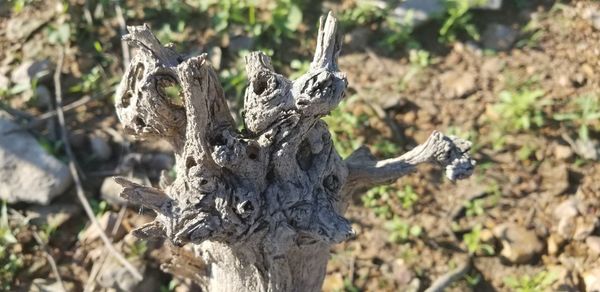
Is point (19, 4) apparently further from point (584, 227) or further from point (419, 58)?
point (584, 227)

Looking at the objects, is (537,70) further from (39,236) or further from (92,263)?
(39,236)

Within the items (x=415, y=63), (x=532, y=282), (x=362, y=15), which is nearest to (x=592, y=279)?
(x=532, y=282)

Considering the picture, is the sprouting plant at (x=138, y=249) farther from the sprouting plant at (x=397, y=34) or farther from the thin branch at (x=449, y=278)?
the sprouting plant at (x=397, y=34)

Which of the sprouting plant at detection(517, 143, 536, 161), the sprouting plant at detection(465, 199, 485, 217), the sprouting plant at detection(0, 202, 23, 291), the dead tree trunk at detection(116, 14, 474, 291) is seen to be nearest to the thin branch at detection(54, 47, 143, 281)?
Result: the sprouting plant at detection(0, 202, 23, 291)

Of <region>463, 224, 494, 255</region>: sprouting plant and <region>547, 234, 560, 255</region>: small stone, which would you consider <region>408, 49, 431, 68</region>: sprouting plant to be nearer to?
<region>463, 224, 494, 255</region>: sprouting plant

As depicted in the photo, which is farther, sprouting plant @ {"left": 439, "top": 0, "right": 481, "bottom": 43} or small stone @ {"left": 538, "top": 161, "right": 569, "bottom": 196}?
sprouting plant @ {"left": 439, "top": 0, "right": 481, "bottom": 43}

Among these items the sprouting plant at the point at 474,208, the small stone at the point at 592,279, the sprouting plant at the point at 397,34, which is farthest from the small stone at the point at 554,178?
the sprouting plant at the point at 397,34

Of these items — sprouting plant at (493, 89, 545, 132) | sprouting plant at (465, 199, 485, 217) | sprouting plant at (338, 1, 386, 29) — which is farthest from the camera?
sprouting plant at (338, 1, 386, 29)
